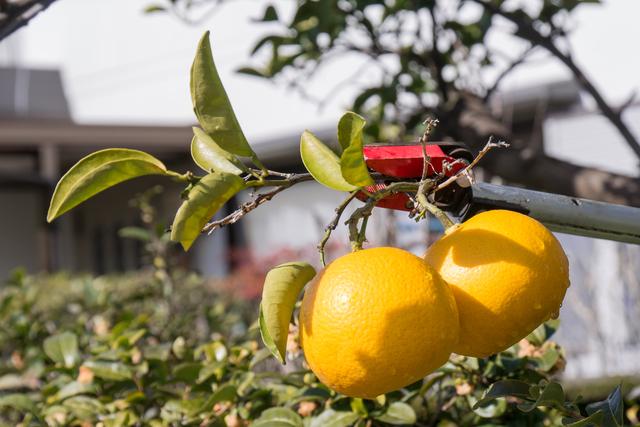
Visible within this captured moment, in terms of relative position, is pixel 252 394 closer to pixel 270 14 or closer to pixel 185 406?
pixel 185 406

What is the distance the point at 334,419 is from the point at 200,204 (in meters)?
0.63

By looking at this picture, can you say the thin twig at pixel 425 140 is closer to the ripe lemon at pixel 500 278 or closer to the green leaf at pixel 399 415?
the ripe lemon at pixel 500 278

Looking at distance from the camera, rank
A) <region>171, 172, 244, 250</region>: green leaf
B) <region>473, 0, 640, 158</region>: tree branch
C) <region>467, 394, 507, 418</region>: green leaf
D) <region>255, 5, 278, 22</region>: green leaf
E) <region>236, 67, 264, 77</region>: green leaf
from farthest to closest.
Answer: <region>236, 67, 264, 77</region>: green leaf → <region>255, 5, 278, 22</region>: green leaf → <region>473, 0, 640, 158</region>: tree branch → <region>467, 394, 507, 418</region>: green leaf → <region>171, 172, 244, 250</region>: green leaf

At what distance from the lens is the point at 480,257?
561 mm

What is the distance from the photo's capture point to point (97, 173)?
0.55 m

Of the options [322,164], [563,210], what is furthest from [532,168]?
[322,164]

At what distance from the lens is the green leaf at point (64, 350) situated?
1.43m

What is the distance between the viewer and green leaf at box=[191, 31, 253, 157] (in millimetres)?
540

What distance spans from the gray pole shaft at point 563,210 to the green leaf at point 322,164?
20cm

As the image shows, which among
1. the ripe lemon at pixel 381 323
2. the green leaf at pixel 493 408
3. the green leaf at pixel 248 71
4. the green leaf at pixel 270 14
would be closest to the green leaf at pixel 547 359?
the green leaf at pixel 493 408

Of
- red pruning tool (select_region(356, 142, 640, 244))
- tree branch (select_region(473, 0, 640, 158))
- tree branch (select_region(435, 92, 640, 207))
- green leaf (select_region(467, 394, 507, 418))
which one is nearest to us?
red pruning tool (select_region(356, 142, 640, 244))

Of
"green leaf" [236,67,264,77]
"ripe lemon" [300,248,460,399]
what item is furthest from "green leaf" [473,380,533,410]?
"green leaf" [236,67,264,77]

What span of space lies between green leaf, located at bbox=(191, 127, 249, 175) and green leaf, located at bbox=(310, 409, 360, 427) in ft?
1.90

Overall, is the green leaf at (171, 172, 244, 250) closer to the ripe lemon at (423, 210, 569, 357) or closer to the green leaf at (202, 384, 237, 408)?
the ripe lemon at (423, 210, 569, 357)
